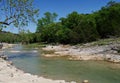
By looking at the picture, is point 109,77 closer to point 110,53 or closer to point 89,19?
point 110,53

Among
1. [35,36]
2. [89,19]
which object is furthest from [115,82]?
[35,36]

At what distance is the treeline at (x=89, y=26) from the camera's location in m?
78.6

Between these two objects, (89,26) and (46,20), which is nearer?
(89,26)

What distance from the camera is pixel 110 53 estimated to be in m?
43.8

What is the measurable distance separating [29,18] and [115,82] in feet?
68.8

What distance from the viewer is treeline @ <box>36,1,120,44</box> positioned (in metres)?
78.6

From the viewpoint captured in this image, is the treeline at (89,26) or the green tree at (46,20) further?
the green tree at (46,20)

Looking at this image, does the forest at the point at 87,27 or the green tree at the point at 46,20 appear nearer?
the forest at the point at 87,27

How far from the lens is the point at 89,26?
271 ft

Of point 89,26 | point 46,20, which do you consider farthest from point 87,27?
point 46,20

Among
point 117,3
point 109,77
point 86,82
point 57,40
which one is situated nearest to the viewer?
point 86,82

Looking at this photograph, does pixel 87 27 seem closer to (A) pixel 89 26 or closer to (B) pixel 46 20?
(A) pixel 89 26

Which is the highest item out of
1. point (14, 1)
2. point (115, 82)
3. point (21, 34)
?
point (14, 1)

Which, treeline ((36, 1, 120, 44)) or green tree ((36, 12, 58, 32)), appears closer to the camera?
treeline ((36, 1, 120, 44))
